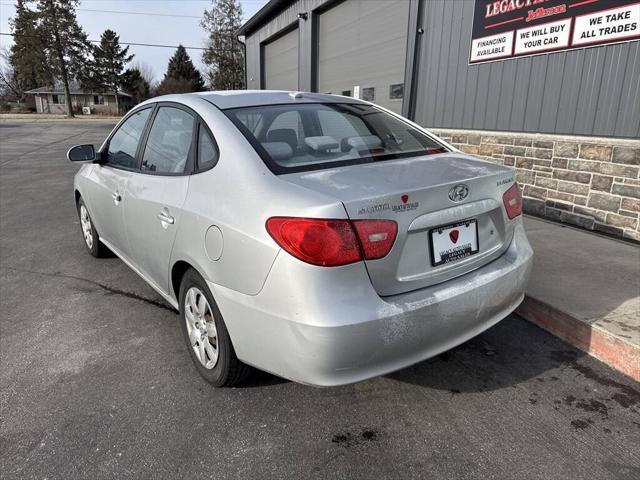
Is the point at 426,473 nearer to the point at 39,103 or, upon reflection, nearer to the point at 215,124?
the point at 215,124

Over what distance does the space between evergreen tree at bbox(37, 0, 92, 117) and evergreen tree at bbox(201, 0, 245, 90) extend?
→ 14764mm

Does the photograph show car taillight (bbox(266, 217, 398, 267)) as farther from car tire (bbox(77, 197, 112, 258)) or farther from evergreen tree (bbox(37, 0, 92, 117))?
evergreen tree (bbox(37, 0, 92, 117))

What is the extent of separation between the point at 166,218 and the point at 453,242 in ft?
5.31

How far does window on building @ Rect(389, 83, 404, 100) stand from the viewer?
8812 millimetres

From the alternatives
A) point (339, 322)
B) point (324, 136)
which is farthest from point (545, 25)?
point (339, 322)

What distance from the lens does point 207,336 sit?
8.55ft

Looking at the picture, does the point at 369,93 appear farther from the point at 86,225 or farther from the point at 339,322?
the point at 339,322

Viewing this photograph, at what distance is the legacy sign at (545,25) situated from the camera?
4.95 meters

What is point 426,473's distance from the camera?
2025 mm

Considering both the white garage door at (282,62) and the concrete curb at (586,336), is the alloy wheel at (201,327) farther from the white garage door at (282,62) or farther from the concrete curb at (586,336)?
the white garage door at (282,62)

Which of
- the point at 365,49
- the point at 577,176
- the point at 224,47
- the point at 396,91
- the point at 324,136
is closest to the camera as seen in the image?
the point at 324,136

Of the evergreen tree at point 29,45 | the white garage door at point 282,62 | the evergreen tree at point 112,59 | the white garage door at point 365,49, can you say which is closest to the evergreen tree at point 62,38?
the evergreen tree at point 29,45

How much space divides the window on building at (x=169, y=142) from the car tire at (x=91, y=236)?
1.77 m

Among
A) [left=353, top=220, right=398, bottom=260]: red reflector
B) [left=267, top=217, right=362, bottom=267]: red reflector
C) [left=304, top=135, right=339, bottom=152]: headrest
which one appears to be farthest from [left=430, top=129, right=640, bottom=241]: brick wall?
[left=267, top=217, right=362, bottom=267]: red reflector
